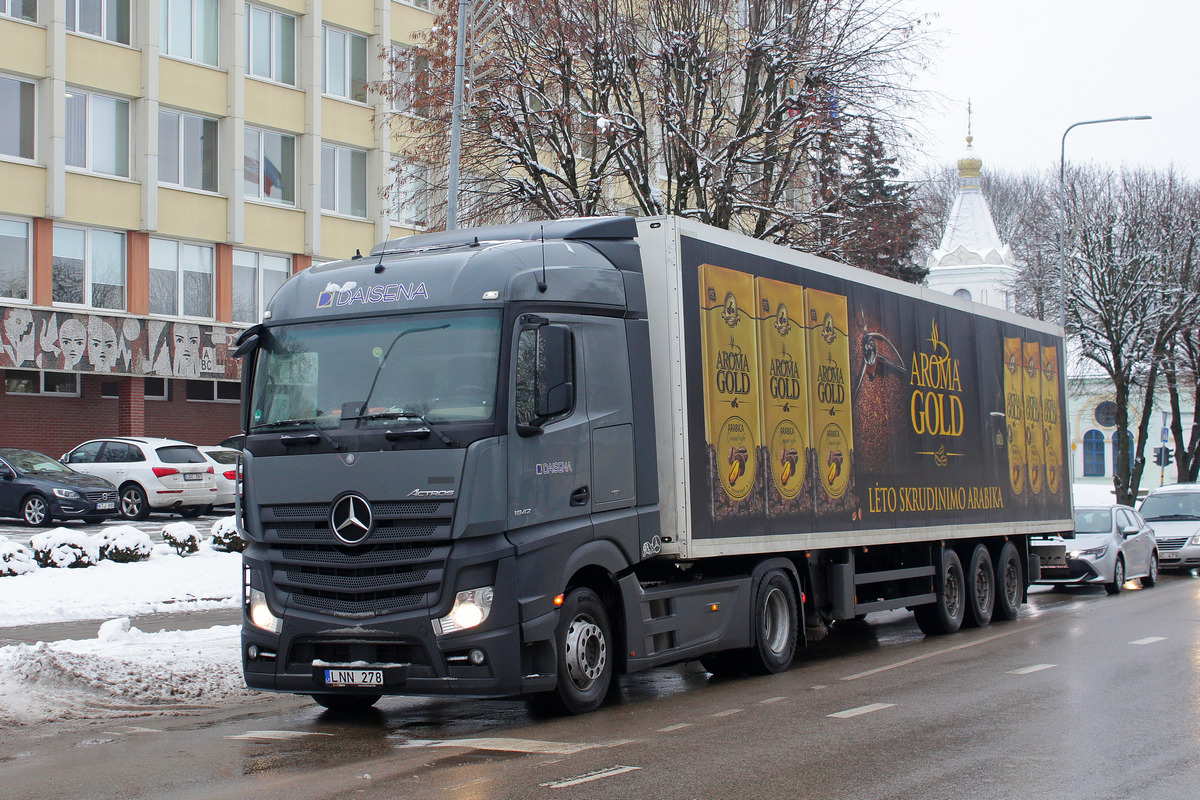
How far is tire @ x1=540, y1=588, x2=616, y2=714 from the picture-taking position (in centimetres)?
866

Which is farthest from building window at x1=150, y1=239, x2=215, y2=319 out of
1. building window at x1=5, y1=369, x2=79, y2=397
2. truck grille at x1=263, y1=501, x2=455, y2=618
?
truck grille at x1=263, y1=501, x2=455, y2=618

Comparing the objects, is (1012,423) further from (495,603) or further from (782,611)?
(495,603)

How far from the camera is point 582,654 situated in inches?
349

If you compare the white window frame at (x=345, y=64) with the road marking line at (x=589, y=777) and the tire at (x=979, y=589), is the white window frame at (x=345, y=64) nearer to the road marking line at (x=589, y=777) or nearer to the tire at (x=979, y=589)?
the tire at (x=979, y=589)

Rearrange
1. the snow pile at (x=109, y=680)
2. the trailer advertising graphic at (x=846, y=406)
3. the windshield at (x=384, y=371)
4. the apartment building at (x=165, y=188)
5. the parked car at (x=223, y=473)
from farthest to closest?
the apartment building at (x=165, y=188) < the parked car at (x=223, y=473) < the trailer advertising graphic at (x=846, y=406) < the snow pile at (x=109, y=680) < the windshield at (x=384, y=371)

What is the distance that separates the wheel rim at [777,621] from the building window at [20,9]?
2617 centimetres

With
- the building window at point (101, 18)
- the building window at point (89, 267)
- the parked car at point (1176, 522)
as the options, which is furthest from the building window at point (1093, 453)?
the building window at point (101, 18)

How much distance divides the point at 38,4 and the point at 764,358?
26043 mm

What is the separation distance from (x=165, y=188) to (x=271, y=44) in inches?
211

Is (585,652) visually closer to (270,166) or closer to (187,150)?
(187,150)

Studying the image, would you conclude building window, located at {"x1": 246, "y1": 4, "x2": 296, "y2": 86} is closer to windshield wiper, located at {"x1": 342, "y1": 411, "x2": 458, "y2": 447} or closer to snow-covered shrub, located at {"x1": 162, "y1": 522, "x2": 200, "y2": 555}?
snow-covered shrub, located at {"x1": 162, "y1": 522, "x2": 200, "y2": 555}

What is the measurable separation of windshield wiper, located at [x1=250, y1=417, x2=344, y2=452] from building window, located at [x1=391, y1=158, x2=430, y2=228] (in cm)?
1516

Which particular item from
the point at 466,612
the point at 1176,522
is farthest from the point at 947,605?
the point at 1176,522

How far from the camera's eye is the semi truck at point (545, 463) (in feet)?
26.9
